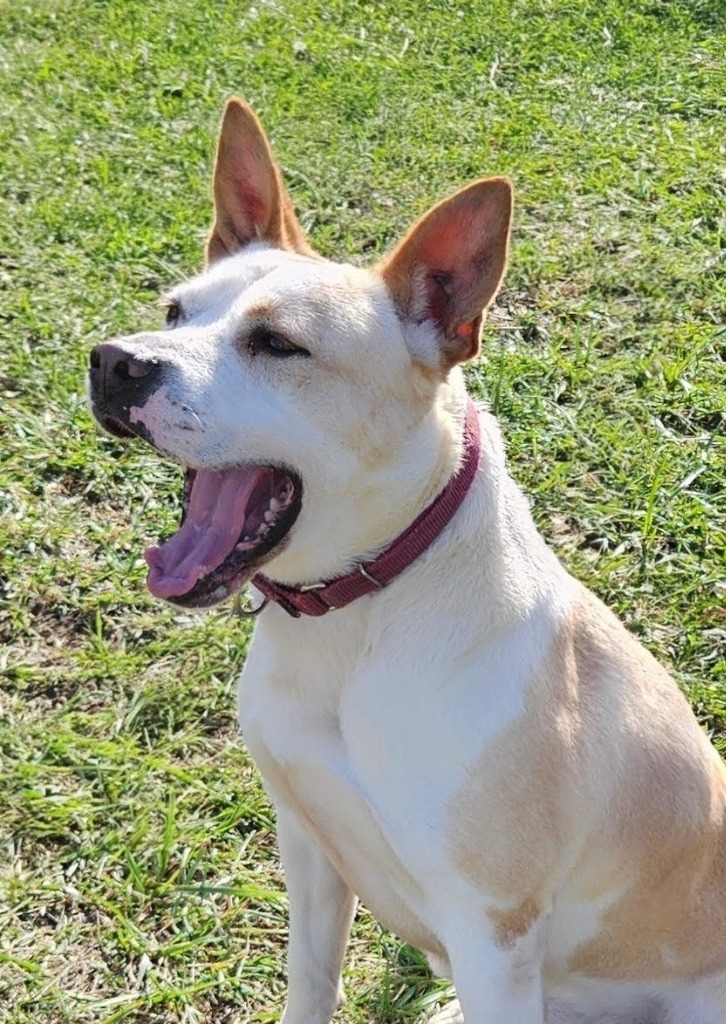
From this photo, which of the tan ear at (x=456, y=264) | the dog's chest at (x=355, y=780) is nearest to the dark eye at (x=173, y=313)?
the tan ear at (x=456, y=264)

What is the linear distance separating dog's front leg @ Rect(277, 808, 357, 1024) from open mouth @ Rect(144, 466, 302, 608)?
2.34ft

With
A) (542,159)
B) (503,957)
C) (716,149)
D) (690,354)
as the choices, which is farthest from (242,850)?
(716,149)

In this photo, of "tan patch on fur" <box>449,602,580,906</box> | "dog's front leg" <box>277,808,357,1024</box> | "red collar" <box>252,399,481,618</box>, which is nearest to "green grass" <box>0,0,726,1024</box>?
"dog's front leg" <box>277,808,357,1024</box>

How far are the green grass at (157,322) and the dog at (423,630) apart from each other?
0.92 metres

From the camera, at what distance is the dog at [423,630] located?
2.53 metres

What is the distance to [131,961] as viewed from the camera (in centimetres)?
345

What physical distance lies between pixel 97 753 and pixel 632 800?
1.85 metres

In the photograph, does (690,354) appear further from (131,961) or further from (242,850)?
(131,961)

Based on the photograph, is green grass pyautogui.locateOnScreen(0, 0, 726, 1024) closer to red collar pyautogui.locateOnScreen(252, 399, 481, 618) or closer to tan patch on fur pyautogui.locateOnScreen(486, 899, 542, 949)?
tan patch on fur pyautogui.locateOnScreen(486, 899, 542, 949)

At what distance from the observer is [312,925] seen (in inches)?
123

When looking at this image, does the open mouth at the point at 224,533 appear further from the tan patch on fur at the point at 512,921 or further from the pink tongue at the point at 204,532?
the tan patch on fur at the point at 512,921

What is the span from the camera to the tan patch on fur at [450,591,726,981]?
2529 millimetres

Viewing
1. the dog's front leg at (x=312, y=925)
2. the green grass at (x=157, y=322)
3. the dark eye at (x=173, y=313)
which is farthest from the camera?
the green grass at (x=157, y=322)

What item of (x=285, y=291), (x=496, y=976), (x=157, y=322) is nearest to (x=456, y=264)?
(x=285, y=291)
